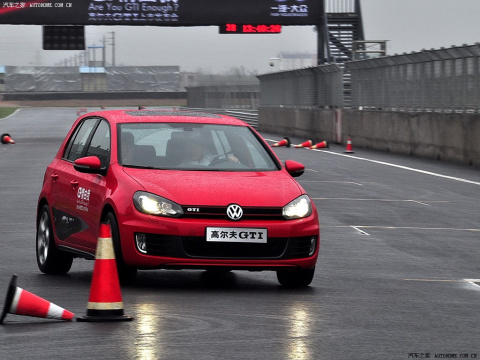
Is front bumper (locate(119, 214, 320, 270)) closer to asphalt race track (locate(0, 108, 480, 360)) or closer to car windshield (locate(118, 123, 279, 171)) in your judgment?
asphalt race track (locate(0, 108, 480, 360))

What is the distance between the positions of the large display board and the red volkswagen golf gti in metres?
37.8

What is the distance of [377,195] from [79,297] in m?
12.3

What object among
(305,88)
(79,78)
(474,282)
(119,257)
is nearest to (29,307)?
(119,257)

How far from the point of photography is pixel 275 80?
59781 millimetres

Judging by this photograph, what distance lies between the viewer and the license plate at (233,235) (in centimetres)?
921

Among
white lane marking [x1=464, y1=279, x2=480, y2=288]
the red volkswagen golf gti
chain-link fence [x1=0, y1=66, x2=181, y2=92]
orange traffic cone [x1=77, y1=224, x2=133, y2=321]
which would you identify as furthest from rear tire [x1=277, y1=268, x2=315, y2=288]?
chain-link fence [x1=0, y1=66, x2=181, y2=92]

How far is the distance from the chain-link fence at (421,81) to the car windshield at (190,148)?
1964cm

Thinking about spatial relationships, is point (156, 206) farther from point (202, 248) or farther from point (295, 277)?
point (295, 277)

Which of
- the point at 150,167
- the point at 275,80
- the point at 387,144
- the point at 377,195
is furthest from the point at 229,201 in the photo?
the point at 275,80

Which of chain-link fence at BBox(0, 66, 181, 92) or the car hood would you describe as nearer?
the car hood

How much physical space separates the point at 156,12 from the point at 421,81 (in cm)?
1665

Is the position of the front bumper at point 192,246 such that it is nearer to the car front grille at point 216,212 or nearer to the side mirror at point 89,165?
the car front grille at point 216,212

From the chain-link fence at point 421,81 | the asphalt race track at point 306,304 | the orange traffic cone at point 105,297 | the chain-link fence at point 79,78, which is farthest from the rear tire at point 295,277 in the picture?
the chain-link fence at point 79,78

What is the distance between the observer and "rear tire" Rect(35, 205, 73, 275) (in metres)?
10.5
